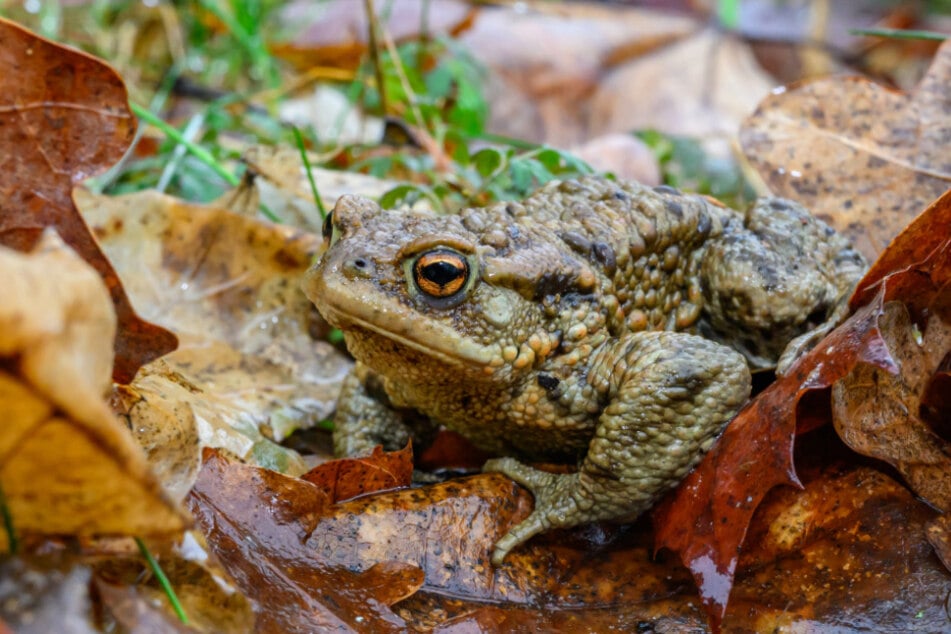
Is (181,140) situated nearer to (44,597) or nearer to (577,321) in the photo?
(577,321)

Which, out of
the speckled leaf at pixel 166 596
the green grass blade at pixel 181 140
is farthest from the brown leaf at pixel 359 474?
the green grass blade at pixel 181 140

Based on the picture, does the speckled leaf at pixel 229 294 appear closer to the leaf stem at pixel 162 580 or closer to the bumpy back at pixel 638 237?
the bumpy back at pixel 638 237

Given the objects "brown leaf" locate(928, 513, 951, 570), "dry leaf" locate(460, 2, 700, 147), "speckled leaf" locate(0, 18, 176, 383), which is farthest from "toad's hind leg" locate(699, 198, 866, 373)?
"dry leaf" locate(460, 2, 700, 147)

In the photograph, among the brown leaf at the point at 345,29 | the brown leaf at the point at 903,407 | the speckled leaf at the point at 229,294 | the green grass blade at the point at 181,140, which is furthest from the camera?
the brown leaf at the point at 345,29

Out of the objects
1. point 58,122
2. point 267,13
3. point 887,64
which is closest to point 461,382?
point 58,122

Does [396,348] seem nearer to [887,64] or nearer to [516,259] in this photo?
[516,259]
